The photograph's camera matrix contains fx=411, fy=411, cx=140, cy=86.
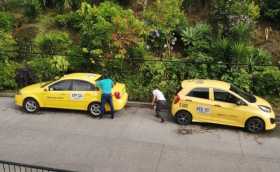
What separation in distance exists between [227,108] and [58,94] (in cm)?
589

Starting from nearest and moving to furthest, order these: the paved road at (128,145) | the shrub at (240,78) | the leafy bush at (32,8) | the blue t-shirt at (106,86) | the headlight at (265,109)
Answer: the paved road at (128,145) < the headlight at (265,109) < the blue t-shirt at (106,86) < the shrub at (240,78) < the leafy bush at (32,8)

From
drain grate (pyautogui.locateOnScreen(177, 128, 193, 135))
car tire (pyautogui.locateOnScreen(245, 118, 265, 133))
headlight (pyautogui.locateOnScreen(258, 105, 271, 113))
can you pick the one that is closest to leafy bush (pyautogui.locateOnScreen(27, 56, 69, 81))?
drain grate (pyautogui.locateOnScreen(177, 128, 193, 135))

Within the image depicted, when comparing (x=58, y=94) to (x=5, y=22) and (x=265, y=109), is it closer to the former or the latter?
(x=265, y=109)

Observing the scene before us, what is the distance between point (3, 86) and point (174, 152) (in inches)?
341

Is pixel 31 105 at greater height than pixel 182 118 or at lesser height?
greater

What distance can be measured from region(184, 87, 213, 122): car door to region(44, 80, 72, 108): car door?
4194 millimetres

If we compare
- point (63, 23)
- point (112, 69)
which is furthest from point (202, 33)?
point (63, 23)

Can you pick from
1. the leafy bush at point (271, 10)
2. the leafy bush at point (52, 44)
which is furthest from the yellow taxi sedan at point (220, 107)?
the leafy bush at point (271, 10)

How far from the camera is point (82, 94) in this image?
1445 centimetres

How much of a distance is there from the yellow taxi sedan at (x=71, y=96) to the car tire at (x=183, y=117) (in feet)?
6.80

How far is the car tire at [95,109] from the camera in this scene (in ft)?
47.4

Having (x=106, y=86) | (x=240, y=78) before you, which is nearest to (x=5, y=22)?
(x=106, y=86)

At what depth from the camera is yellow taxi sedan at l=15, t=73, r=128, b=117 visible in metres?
14.4

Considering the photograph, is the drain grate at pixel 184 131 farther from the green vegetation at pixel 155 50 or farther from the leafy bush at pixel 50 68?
the leafy bush at pixel 50 68
